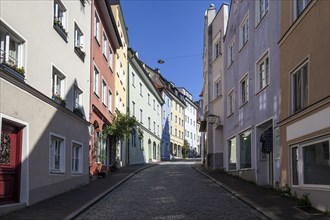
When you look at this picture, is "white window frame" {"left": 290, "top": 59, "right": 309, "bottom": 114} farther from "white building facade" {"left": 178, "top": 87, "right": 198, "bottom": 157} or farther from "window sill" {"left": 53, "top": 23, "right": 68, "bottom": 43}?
"white building facade" {"left": 178, "top": 87, "right": 198, "bottom": 157}

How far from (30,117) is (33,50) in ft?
A: 6.69

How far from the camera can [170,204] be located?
13945 mm

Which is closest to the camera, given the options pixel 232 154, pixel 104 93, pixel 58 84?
pixel 58 84

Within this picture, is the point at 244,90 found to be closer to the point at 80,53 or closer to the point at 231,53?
the point at 231,53

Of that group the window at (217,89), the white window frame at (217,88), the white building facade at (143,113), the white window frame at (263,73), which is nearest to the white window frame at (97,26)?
the white window frame at (263,73)

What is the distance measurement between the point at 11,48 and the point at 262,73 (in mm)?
10523

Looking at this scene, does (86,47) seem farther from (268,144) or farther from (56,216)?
(56,216)

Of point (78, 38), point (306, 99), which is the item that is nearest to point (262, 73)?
point (306, 99)

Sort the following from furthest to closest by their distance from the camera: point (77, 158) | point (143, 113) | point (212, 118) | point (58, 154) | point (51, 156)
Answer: point (143, 113) < point (212, 118) < point (77, 158) < point (58, 154) < point (51, 156)

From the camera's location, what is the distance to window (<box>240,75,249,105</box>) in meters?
21.9

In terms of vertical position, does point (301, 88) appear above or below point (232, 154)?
above

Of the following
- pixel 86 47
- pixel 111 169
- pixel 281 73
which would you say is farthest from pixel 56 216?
pixel 111 169

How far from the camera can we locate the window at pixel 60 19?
16562 millimetres

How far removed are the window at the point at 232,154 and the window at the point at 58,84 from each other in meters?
10.8
